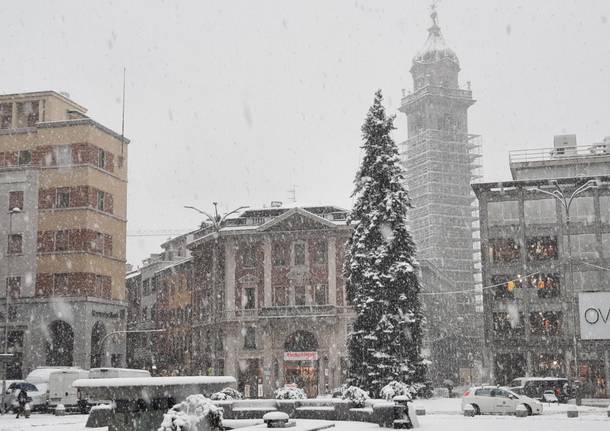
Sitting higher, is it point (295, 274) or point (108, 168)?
point (108, 168)

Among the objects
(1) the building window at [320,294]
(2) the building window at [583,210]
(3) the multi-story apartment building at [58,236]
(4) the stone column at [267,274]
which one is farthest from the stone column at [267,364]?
(2) the building window at [583,210]

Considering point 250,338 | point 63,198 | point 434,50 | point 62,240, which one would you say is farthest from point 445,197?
point 62,240

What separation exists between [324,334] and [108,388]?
45.1 meters

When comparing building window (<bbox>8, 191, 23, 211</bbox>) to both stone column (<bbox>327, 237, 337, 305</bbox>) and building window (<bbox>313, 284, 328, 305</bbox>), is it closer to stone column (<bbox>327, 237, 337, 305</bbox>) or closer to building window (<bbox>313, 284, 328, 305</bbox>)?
building window (<bbox>313, 284, 328, 305</bbox>)

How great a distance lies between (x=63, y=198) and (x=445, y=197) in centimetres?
8365

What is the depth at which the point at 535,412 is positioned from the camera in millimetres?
34312

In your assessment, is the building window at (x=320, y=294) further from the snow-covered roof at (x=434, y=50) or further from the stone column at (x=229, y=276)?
the snow-covered roof at (x=434, y=50)

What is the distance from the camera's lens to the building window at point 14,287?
55.0 metres

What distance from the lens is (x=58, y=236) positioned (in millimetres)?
55969

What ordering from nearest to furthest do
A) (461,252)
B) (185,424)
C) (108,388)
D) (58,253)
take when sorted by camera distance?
(185,424)
(108,388)
(58,253)
(461,252)

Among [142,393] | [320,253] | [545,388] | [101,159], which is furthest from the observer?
[320,253]

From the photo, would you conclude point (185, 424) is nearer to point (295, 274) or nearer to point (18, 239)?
point (18, 239)

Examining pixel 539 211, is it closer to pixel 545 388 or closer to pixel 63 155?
pixel 545 388

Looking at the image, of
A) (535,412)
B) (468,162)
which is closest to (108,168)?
(535,412)
